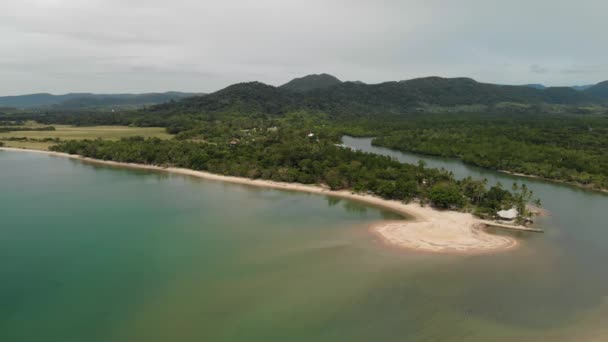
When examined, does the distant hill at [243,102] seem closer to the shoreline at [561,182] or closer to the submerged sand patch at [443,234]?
the shoreline at [561,182]

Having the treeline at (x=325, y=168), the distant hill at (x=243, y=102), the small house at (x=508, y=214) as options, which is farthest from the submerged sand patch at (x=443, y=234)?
the distant hill at (x=243, y=102)

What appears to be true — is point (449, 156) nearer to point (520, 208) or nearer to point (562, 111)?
point (520, 208)

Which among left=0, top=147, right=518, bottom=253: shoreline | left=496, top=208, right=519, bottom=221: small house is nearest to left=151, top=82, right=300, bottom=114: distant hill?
left=0, top=147, right=518, bottom=253: shoreline

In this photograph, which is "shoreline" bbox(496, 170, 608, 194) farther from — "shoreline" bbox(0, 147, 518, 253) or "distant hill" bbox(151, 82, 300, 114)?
"distant hill" bbox(151, 82, 300, 114)

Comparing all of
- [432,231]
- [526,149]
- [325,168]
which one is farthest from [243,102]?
[432,231]

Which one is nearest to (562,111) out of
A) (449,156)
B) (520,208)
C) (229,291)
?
(449,156)

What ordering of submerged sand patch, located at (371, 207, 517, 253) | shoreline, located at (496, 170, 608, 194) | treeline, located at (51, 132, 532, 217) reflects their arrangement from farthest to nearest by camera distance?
shoreline, located at (496, 170, 608, 194)
treeline, located at (51, 132, 532, 217)
submerged sand patch, located at (371, 207, 517, 253)
